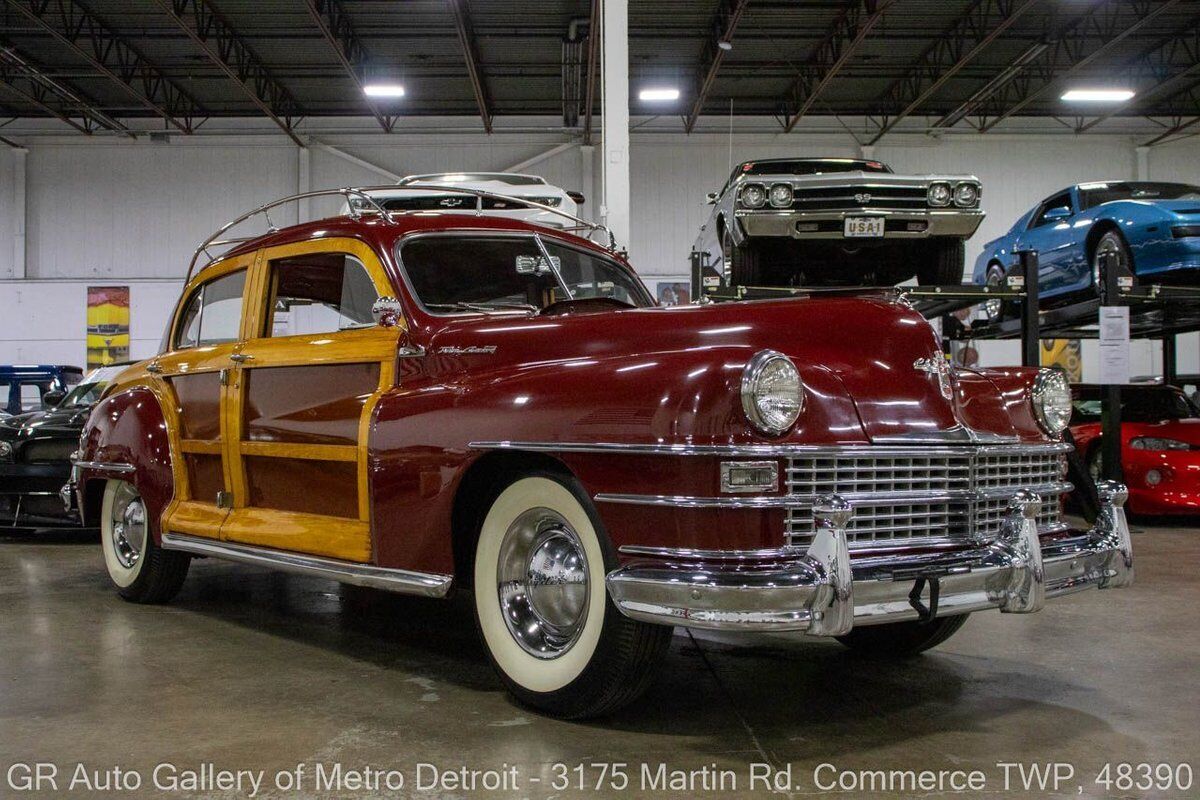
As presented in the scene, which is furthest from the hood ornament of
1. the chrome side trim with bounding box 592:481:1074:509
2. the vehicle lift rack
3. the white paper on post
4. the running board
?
the white paper on post

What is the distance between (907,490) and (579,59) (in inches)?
624

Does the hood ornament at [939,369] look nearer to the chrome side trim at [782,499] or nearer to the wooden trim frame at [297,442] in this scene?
the chrome side trim at [782,499]

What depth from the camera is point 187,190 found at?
20875mm

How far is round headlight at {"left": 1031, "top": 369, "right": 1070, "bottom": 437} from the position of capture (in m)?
3.62

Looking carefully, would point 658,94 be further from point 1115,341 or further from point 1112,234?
point 1115,341

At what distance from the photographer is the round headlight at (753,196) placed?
23.4 ft

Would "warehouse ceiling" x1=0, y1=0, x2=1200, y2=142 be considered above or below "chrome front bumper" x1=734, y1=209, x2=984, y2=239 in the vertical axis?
above

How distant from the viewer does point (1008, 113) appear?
Answer: 796 inches

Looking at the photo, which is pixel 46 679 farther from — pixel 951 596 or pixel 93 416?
pixel 951 596

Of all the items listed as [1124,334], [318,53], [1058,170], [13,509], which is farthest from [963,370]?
[1058,170]

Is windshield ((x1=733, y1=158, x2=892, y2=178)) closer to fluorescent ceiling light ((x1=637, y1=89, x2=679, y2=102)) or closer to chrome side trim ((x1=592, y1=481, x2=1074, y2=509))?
chrome side trim ((x1=592, y1=481, x2=1074, y2=509))

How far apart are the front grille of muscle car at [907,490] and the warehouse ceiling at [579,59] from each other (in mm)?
12207

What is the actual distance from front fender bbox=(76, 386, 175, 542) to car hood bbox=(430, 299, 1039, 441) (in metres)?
2.17

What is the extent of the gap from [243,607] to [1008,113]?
62.9ft
